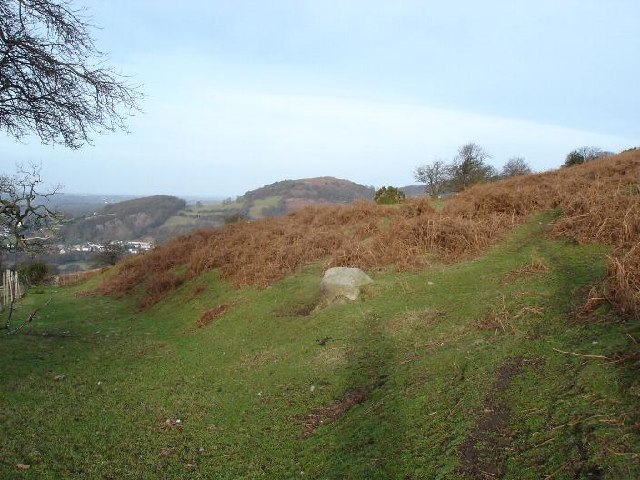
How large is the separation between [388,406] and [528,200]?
10798 millimetres

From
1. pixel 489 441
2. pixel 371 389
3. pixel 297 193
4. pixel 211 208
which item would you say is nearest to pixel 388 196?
pixel 371 389

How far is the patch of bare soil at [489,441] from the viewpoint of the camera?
3.95 m

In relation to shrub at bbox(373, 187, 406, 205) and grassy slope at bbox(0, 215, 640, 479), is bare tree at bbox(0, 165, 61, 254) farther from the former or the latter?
shrub at bbox(373, 187, 406, 205)

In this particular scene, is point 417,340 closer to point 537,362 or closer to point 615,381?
point 537,362

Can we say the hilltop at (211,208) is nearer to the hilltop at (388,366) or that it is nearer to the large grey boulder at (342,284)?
the hilltop at (388,366)

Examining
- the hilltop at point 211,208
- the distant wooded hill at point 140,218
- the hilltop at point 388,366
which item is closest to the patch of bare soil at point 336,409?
the hilltop at point 388,366

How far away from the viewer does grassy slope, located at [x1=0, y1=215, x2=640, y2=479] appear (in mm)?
4266

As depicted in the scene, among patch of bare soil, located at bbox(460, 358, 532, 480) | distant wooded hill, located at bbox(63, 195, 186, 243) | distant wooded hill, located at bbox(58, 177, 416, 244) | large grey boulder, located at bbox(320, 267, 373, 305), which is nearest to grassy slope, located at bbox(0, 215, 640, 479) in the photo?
patch of bare soil, located at bbox(460, 358, 532, 480)

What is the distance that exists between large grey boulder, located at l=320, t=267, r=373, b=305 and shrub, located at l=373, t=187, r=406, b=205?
14.0 meters

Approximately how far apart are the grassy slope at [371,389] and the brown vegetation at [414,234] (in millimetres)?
711

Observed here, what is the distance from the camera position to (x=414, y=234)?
1305cm

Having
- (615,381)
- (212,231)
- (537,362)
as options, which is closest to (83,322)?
(212,231)

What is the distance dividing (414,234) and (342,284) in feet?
11.1

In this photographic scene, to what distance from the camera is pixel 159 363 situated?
985 cm
